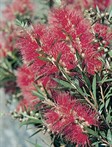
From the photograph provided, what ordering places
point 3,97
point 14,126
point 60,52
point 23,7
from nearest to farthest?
point 60,52 < point 23,7 < point 14,126 < point 3,97

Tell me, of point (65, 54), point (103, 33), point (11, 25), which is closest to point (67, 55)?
point (65, 54)

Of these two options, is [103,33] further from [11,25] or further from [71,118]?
[11,25]

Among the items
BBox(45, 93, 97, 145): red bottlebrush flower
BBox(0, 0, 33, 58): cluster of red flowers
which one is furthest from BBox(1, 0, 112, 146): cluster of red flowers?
BBox(0, 0, 33, 58): cluster of red flowers

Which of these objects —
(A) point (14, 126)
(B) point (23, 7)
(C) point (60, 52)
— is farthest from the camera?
(A) point (14, 126)

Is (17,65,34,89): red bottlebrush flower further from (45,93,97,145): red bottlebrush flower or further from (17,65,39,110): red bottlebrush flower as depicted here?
(45,93,97,145): red bottlebrush flower

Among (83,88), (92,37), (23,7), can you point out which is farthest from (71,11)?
(23,7)

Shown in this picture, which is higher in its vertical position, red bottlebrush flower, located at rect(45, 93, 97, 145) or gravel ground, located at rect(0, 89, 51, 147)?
red bottlebrush flower, located at rect(45, 93, 97, 145)

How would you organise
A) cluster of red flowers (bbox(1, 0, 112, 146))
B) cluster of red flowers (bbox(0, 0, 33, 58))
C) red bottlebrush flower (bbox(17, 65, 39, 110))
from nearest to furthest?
cluster of red flowers (bbox(1, 0, 112, 146))
red bottlebrush flower (bbox(17, 65, 39, 110))
cluster of red flowers (bbox(0, 0, 33, 58))

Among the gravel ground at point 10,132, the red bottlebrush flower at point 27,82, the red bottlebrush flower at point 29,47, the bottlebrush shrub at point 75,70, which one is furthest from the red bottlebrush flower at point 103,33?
the gravel ground at point 10,132

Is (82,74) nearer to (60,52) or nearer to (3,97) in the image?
(60,52)
